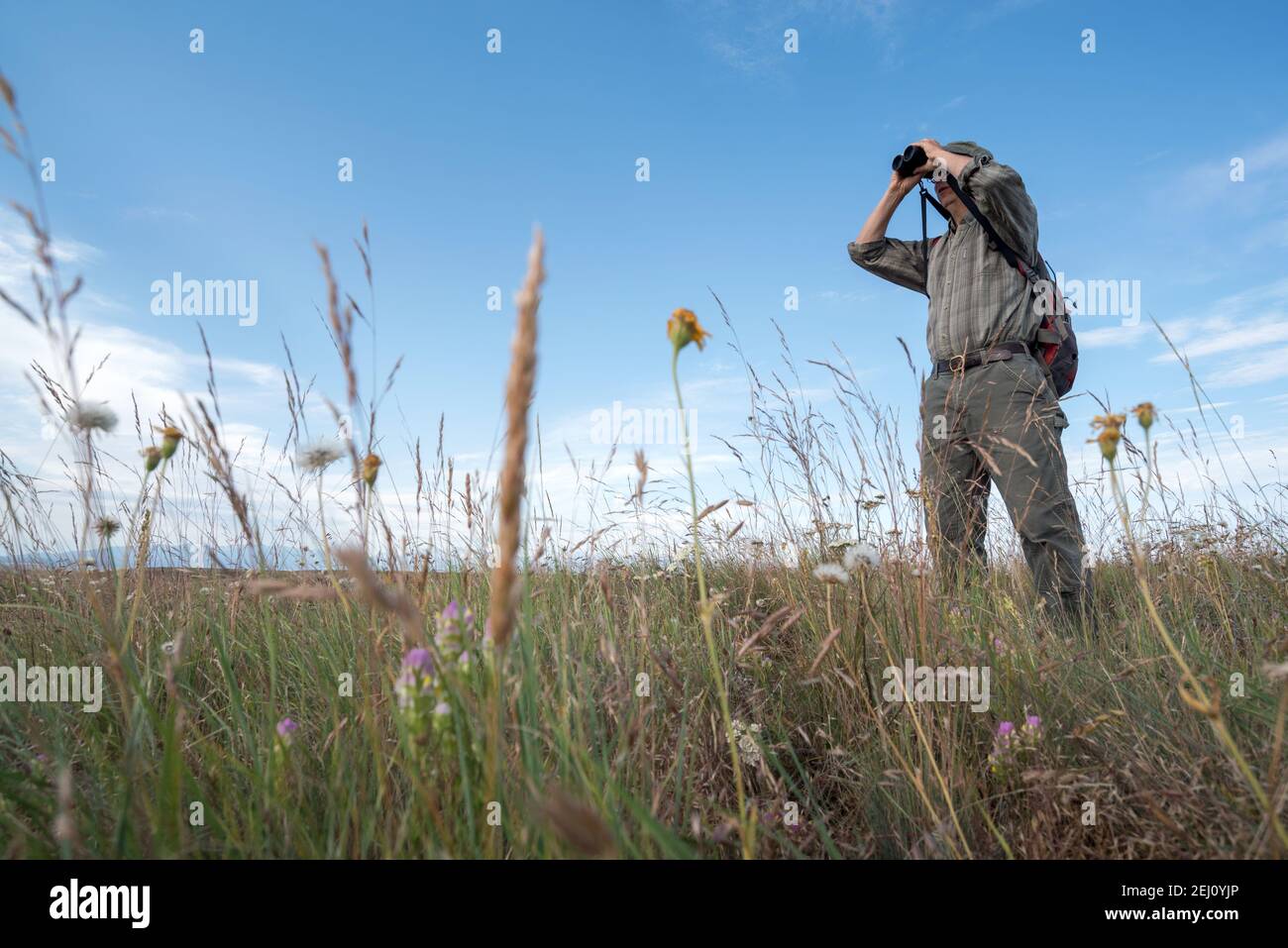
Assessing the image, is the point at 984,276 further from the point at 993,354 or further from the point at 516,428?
the point at 516,428

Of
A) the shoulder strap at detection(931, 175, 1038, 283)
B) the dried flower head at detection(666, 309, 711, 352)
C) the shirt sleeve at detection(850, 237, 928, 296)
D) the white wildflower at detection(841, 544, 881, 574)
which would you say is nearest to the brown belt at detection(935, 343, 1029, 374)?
the shoulder strap at detection(931, 175, 1038, 283)

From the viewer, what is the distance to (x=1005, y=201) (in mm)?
3506

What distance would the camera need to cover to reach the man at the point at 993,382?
3.28 m

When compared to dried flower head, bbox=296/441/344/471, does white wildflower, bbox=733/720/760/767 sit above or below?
below

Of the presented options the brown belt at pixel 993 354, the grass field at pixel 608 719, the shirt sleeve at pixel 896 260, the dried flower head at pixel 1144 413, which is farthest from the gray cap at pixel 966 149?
the dried flower head at pixel 1144 413

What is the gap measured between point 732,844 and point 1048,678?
1195mm

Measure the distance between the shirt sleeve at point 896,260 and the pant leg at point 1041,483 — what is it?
1.18 metres

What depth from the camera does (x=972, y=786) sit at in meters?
1.47

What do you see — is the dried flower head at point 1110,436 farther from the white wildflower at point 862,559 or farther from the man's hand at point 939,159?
the man's hand at point 939,159

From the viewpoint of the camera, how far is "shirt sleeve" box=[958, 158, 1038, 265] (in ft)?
11.4

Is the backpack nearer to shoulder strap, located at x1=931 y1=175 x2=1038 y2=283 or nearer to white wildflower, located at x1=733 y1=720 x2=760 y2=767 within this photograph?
shoulder strap, located at x1=931 y1=175 x2=1038 y2=283

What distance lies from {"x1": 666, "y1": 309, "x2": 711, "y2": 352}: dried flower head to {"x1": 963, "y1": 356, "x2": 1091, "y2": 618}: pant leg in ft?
8.96
